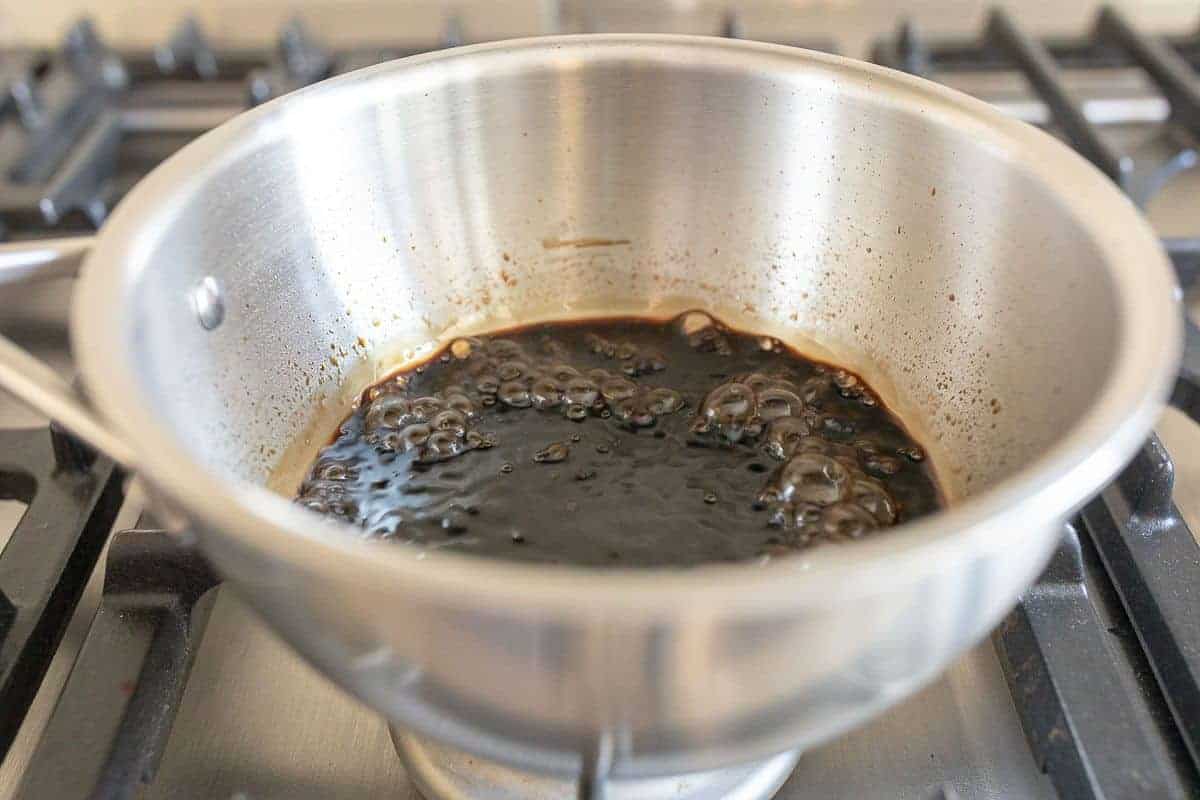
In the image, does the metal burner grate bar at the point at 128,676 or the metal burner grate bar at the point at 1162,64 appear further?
the metal burner grate bar at the point at 1162,64

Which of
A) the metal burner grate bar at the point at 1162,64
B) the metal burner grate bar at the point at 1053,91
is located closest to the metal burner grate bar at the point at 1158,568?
the metal burner grate bar at the point at 1053,91

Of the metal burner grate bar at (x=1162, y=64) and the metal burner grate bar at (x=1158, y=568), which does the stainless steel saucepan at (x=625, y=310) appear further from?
the metal burner grate bar at (x=1162, y=64)

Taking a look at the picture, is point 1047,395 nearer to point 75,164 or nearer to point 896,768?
point 896,768

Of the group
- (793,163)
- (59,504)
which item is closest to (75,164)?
(59,504)

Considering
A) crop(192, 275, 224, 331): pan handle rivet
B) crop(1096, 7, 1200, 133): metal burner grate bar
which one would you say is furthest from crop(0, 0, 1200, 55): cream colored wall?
crop(192, 275, 224, 331): pan handle rivet

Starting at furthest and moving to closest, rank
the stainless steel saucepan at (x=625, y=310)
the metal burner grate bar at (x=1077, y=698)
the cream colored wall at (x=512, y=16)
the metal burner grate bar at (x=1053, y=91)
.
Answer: the cream colored wall at (x=512, y=16), the metal burner grate bar at (x=1053, y=91), the metal burner grate bar at (x=1077, y=698), the stainless steel saucepan at (x=625, y=310)

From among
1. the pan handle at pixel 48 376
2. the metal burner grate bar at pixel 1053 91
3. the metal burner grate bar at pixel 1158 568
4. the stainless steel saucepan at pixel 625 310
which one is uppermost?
the pan handle at pixel 48 376
